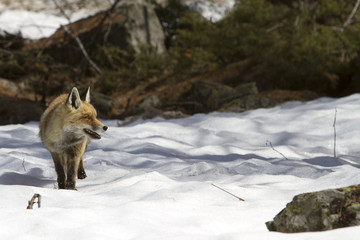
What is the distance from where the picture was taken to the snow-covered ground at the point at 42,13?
61.0 feet

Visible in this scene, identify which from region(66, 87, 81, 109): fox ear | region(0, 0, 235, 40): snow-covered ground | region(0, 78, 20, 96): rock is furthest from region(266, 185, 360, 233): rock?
region(0, 0, 235, 40): snow-covered ground

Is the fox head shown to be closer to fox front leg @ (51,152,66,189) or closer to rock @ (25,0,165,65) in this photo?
fox front leg @ (51,152,66,189)

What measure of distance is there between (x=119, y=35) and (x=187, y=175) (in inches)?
474

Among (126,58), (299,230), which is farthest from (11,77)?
(299,230)

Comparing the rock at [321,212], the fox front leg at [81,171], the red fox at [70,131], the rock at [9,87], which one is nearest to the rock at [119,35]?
the rock at [9,87]

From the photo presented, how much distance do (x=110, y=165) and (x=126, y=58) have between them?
33.9ft

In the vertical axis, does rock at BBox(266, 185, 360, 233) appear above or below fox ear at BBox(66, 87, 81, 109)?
below

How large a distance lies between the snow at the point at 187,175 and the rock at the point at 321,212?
0.15m

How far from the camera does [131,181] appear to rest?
15.1ft

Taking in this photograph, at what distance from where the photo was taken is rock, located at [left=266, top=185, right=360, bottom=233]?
2756 mm

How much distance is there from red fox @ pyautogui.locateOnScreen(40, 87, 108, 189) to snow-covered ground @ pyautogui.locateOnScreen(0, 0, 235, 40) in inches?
518

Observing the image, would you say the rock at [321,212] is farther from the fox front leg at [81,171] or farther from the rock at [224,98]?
the rock at [224,98]

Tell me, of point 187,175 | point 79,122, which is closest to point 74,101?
point 79,122

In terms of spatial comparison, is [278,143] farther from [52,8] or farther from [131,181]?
[52,8]
